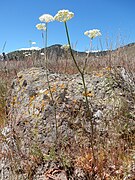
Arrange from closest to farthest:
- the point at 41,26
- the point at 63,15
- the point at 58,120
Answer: the point at 63,15 < the point at 41,26 < the point at 58,120

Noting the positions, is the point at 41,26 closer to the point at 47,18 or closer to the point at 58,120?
the point at 47,18

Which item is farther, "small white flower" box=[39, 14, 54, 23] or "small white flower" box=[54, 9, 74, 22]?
"small white flower" box=[39, 14, 54, 23]

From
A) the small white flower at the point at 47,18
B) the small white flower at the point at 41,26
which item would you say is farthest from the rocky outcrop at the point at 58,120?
the small white flower at the point at 47,18

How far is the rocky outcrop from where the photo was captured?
2.71m

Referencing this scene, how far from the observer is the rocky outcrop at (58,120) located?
2713mm

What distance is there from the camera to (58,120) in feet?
9.99

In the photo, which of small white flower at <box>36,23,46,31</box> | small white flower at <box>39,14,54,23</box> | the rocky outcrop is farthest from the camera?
the rocky outcrop

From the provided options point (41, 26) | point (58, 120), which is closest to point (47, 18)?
point (41, 26)

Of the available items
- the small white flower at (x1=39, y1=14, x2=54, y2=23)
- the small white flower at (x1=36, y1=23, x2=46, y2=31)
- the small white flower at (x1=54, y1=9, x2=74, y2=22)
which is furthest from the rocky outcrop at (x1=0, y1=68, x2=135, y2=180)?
the small white flower at (x1=54, y1=9, x2=74, y2=22)

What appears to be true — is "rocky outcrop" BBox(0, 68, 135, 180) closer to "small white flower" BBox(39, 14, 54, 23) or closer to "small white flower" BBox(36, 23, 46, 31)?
"small white flower" BBox(36, 23, 46, 31)

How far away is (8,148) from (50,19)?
143 centimetres

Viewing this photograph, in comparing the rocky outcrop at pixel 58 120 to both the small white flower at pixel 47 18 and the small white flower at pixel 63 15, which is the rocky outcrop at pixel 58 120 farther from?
the small white flower at pixel 63 15

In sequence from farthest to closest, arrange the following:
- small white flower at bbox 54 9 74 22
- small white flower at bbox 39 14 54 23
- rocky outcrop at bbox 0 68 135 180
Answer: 1. rocky outcrop at bbox 0 68 135 180
2. small white flower at bbox 39 14 54 23
3. small white flower at bbox 54 9 74 22

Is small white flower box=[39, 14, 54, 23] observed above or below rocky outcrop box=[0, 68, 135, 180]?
above
